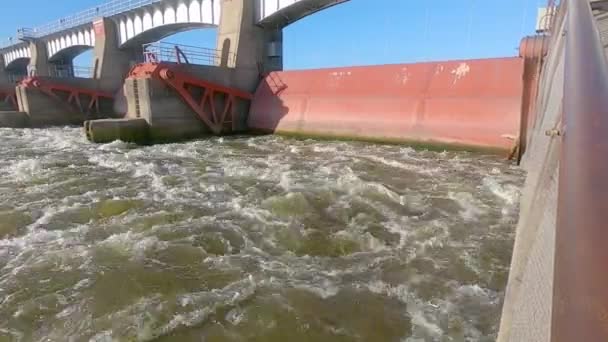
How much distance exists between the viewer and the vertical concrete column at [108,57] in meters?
22.3

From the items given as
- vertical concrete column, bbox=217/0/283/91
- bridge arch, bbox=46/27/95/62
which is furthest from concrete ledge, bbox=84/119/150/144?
bridge arch, bbox=46/27/95/62

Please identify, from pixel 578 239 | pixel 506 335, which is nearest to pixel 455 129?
pixel 506 335

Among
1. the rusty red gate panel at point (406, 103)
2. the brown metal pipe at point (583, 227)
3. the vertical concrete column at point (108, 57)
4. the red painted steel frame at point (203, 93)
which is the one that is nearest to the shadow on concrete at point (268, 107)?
the rusty red gate panel at point (406, 103)

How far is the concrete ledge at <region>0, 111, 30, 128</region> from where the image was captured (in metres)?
15.9

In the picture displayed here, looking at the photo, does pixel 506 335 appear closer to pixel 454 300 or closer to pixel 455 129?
pixel 454 300

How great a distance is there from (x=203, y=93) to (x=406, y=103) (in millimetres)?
6626

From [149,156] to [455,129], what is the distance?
24.2ft

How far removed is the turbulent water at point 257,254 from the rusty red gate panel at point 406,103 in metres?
2.04

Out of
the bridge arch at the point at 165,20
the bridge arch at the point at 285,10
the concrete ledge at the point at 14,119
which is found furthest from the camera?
the bridge arch at the point at 165,20

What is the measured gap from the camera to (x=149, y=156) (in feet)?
29.2

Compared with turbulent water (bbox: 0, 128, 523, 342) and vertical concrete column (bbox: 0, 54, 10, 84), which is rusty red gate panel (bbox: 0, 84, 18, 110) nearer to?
turbulent water (bbox: 0, 128, 523, 342)

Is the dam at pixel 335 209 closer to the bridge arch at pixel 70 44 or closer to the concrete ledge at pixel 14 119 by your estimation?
the concrete ledge at pixel 14 119

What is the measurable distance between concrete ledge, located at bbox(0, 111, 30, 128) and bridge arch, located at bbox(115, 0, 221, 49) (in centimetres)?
788

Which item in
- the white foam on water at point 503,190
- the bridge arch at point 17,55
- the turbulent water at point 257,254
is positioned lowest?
the turbulent water at point 257,254
